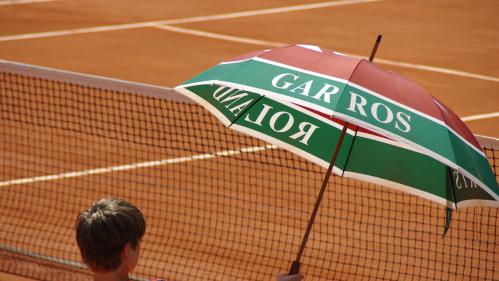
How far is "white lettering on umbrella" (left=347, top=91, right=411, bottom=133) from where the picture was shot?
3.89 metres

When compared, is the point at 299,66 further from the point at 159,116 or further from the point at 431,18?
the point at 431,18

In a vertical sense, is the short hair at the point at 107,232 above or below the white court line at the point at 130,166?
below

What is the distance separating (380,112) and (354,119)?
0.18 m

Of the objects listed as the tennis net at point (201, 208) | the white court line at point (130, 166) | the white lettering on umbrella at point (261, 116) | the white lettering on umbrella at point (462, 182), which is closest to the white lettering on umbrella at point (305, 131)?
the white lettering on umbrella at point (261, 116)

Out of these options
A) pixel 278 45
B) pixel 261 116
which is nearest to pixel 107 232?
pixel 261 116

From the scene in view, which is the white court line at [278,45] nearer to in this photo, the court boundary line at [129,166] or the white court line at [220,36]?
the white court line at [220,36]

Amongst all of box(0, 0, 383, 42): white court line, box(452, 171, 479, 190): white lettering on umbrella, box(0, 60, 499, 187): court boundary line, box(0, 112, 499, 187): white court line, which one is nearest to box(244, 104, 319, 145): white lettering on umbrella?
box(452, 171, 479, 190): white lettering on umbrella

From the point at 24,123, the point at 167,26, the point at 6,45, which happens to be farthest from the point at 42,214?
the point at 167,26

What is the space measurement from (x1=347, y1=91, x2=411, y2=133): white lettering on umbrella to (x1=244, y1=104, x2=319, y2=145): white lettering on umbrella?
2.03 ft

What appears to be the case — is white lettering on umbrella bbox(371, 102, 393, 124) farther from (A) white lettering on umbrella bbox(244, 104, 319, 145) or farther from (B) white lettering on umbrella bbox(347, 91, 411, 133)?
(A) white lettering on umbrella bbox(244, 104, 319, 145)

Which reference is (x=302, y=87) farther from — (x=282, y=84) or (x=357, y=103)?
(x=357, y=103)

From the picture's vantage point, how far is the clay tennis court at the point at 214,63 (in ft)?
25.4

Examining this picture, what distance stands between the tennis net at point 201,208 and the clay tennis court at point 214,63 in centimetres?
2

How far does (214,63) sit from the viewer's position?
43.5 feet
